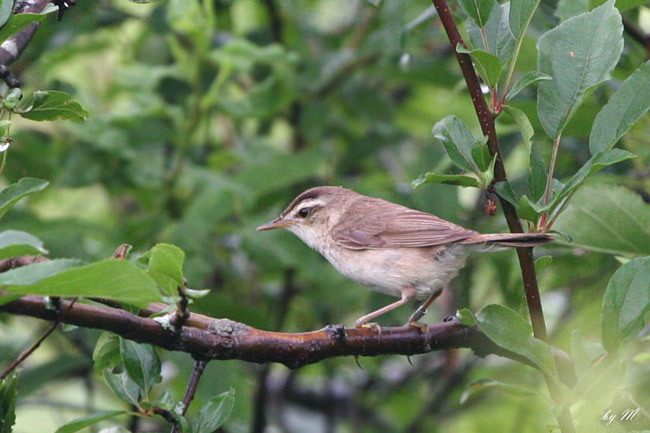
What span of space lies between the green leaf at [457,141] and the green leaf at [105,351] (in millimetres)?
959

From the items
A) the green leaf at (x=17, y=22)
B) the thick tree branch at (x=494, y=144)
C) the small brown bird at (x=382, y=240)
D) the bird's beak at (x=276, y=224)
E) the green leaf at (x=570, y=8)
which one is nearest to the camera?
the green leaf at (x=17, y=22)

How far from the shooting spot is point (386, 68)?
4.40m

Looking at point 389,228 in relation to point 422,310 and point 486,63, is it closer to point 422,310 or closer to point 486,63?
point 422,310

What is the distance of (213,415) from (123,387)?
0.74ft

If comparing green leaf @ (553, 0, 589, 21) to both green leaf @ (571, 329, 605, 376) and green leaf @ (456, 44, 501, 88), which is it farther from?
green leaf @ (571, 329, 605, 376)

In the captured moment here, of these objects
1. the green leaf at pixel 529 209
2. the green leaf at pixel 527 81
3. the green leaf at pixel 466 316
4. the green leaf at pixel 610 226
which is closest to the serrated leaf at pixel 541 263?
the green leaf at pixel 529 209

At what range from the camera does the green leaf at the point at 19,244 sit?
54.6 inches

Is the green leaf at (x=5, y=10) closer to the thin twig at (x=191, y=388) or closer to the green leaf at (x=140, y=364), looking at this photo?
the green leaf at (x=140, y=364)

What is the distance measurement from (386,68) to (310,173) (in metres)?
0.92

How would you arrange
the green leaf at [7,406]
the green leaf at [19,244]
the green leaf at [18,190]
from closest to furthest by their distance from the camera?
the green leaf at [19,244], the green leaf at [18,190], the green leaf at [7,406]

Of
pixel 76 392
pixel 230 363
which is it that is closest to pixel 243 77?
→ pixel 230 363

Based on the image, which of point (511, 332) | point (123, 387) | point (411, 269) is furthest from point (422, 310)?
point (123, 387)

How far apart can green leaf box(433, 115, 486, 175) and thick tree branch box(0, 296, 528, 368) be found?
0.52 m

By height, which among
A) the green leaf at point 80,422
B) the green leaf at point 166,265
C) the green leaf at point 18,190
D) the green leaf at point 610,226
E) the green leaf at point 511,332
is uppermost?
the green leaf at point 18,190
